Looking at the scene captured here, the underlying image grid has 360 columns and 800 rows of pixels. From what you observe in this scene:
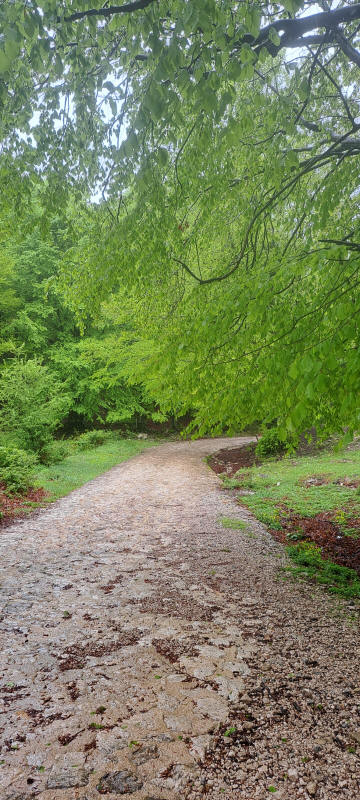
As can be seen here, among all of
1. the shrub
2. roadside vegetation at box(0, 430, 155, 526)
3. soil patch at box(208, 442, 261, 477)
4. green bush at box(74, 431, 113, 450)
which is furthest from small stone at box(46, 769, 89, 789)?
green bush at box(74, 431, 113, 450)

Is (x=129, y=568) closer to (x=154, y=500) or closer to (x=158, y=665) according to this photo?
(x=158, y=665)

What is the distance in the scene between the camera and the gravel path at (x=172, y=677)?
89.0 inches

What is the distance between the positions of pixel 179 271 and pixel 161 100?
3777 millimetres

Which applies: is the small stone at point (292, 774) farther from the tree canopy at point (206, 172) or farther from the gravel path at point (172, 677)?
the tree canopy at point (206, 172)

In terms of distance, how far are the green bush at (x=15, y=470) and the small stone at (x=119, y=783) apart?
25.2 feet

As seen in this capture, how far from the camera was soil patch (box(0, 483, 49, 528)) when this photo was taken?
A: 309 inches

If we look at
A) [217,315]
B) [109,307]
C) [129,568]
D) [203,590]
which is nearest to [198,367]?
[217,315]

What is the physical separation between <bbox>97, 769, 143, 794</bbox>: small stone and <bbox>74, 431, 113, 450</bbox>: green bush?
54.2ft

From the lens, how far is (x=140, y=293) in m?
6.51

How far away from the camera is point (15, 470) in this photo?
9.63 m

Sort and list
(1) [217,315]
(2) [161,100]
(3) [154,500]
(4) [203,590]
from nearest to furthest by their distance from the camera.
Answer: (2) [161,100]
(1) [217,315]
(4) [203,590]
(3) [154,500]

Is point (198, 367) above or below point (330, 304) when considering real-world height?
below

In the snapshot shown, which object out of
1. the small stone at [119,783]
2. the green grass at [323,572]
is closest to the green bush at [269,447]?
the green grass at [323,572]

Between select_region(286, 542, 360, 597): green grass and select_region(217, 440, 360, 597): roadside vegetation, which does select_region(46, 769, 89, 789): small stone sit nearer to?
select_region(217, 440, 360, 597): roadside vegetation
